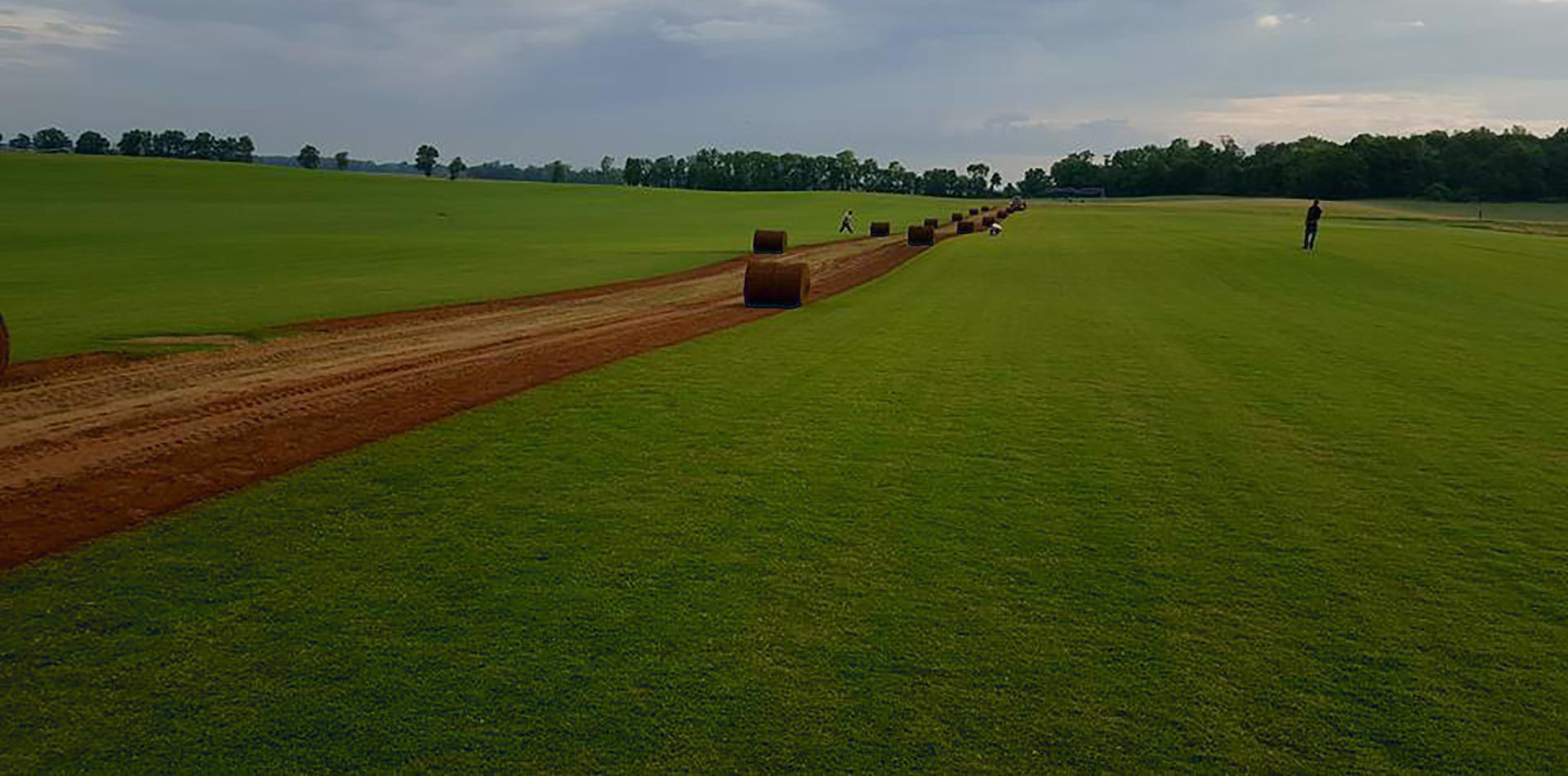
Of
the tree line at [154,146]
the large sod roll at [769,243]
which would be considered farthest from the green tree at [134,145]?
the large sod roll at [769,243]

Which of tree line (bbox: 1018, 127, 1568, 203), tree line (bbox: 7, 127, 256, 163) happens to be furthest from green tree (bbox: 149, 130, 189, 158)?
tree line (bbox: 1018, 127, 1568, 203)

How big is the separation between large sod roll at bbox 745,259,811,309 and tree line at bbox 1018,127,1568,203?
14038cm

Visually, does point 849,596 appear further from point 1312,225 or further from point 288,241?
point 288,241

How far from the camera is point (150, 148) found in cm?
17875

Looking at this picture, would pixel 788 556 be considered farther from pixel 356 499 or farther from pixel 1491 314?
pixel 1491 314

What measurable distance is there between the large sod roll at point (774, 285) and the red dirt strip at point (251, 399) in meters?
0.47

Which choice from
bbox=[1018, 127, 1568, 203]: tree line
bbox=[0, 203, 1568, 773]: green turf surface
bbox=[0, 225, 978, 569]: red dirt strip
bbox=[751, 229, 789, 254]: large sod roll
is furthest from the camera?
bbox=[1018, 127, 1568, 203]: tree line

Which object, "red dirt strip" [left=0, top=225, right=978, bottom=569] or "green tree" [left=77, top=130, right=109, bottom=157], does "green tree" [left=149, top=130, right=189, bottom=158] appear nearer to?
"green tree" [left=77, top=130, right=109, bottom=157]

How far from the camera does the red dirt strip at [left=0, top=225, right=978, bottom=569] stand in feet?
28.3

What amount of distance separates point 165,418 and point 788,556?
836cm

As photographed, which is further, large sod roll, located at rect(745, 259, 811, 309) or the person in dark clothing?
the person in dark clothing

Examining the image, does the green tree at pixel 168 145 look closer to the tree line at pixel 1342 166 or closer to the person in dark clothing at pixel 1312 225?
the tree line at pixel 1342 166

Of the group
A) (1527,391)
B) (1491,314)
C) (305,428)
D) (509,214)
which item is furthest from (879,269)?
(509,214)

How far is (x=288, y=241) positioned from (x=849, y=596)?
43.7 metres
